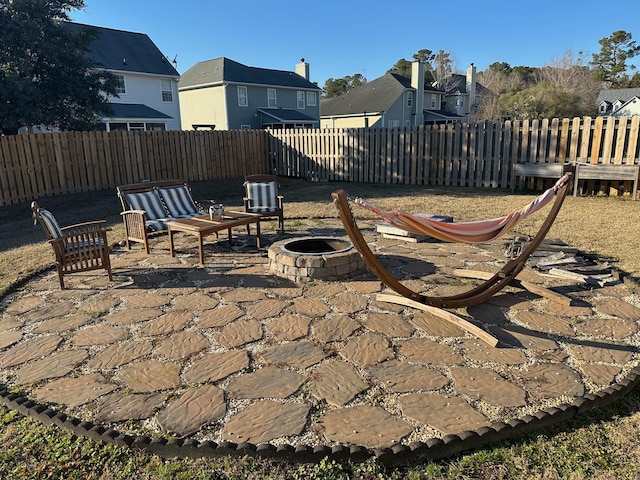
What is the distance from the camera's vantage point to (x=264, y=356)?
3375 millimetres

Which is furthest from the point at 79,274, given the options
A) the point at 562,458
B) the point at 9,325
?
the point at 562,458

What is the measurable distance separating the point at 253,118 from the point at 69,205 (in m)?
19.4

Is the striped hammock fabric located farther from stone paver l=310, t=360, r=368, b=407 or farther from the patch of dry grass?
the patch of dry grass

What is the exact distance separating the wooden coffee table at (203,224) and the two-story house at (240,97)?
2212 centimetres

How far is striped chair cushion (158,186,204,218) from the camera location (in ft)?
22.9

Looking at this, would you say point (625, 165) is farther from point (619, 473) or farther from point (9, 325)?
point (9, 325)

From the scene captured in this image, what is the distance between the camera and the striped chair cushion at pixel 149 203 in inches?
255

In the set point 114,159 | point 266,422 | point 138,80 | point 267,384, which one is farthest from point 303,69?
point 266,422

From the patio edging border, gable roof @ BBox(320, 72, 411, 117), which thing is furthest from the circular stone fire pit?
gable roof @ BBox(320, 72, 411, 117)

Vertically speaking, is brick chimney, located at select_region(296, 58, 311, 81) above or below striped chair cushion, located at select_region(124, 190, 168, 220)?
above

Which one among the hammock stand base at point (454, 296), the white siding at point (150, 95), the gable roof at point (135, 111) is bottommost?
the hammock stand base at point (454, 296)

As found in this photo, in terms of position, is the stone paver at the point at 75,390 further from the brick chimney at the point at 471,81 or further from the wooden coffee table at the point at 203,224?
the brick chimney at the point at 471,81

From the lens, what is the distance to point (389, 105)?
33.9 metres

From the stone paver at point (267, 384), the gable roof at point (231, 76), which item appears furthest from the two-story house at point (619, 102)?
the stone paver at point (267, 384)
